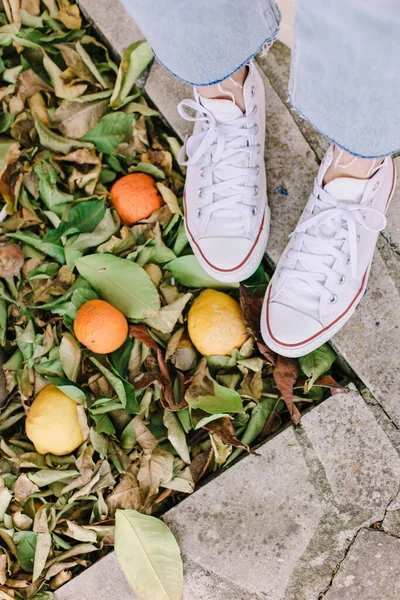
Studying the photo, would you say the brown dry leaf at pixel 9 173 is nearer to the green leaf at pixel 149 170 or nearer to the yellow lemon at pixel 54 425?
the green leaf at pixel 149 170

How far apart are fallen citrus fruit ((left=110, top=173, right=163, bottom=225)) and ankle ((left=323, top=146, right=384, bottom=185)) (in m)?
0.61

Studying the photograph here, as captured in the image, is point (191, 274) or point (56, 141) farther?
point (56, 141)

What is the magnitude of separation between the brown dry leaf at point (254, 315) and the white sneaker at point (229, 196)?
0.07 meters

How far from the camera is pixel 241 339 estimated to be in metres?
1.71

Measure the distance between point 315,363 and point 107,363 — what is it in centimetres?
66

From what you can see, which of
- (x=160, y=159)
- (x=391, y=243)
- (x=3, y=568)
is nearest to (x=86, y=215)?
(x=160, y=159)

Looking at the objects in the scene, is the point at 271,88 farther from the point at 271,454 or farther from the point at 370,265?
the point at 271,454

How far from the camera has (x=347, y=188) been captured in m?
1.55

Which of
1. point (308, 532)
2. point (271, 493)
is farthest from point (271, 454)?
point (308, 532)

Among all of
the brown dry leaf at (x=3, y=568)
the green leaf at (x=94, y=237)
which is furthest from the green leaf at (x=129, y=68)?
the brown dry leaf at (x=3, y=568)

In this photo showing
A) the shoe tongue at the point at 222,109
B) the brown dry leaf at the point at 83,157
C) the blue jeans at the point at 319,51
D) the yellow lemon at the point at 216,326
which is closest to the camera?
the blue jeans at the point at 319,51

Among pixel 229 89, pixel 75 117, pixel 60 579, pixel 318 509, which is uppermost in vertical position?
pixel 229 89

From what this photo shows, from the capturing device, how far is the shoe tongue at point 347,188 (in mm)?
1524

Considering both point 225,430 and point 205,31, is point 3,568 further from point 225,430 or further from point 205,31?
point 205,31
